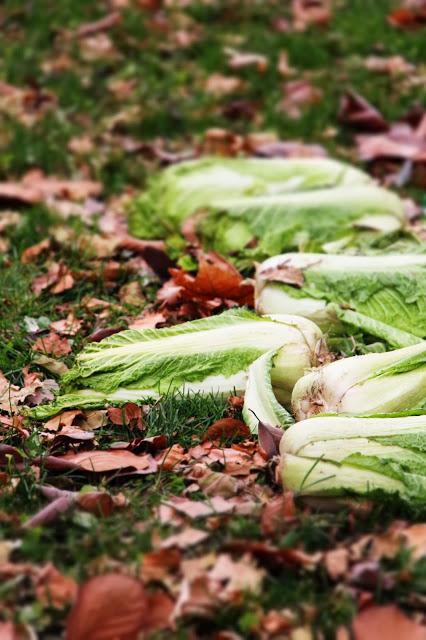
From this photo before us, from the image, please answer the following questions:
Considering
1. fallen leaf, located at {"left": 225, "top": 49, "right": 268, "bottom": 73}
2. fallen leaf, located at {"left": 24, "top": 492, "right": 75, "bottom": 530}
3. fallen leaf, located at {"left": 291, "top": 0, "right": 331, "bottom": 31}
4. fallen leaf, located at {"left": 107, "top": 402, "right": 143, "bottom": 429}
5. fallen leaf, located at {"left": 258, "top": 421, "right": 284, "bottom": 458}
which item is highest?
fallen leaf, located at {"left": 291, "top": 0, "right": 331, "bottom": 31}

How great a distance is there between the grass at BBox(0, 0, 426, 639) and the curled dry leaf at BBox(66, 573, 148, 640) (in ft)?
0.30

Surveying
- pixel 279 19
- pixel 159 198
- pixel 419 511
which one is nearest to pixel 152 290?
pixel 159 198

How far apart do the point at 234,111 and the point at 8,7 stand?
2.49 m

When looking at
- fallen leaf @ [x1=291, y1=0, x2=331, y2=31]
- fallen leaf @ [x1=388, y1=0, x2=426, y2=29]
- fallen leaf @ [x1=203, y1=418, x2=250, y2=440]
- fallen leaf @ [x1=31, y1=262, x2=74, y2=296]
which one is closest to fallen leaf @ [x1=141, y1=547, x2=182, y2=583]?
fallen leaf @ [x1=203, y1=418, x2=250, y2=440]

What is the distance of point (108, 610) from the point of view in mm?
2381

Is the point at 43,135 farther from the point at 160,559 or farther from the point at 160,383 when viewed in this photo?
the point at 160,559

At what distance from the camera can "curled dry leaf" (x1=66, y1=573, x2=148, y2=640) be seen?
7.72 feet

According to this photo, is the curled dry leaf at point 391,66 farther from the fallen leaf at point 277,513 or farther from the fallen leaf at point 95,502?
the fallen leaf at point 95,502

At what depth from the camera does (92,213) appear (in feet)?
18.4

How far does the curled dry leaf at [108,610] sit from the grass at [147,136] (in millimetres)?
90

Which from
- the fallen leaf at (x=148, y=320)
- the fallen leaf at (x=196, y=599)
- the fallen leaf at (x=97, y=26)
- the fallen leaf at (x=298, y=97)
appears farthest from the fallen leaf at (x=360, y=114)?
the fallen leaf at (x=196, y=599)

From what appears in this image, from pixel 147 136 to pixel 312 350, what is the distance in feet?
11.5

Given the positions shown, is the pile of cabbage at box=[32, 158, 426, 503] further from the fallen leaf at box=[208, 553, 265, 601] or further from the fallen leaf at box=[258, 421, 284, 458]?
the fallen leaf at box=[208, 553, 265, 601]

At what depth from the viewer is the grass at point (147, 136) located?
257 cm
